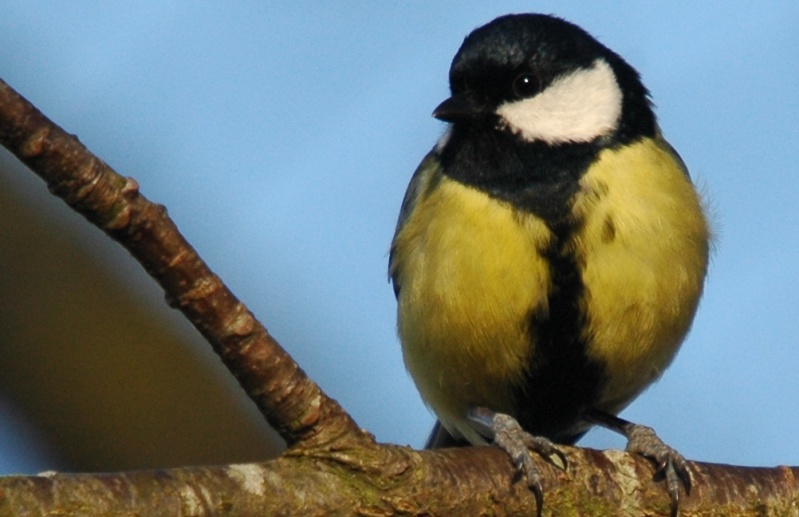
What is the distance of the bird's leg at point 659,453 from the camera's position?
2.63 metres

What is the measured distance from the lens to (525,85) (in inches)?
124

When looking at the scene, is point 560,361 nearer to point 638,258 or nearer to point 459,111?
point 638,258

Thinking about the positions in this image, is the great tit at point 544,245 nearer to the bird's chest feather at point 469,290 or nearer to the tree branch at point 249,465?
the bird's chest feather at point 469,290

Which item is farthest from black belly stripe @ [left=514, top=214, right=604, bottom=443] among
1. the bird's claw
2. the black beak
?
the black beak

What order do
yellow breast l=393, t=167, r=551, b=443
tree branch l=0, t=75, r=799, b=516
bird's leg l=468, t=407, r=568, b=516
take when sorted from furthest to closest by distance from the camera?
yellow breast l=393, t=167, r=551, b=443
bird's leg l=468, t=407, r=568, b=516
tree branch l=0, t=75, r=799, b=516

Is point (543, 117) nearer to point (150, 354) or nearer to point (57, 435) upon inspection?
point (150, 354)

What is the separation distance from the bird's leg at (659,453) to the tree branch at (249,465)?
16 centimetres

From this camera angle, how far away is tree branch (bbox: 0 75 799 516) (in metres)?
1.83

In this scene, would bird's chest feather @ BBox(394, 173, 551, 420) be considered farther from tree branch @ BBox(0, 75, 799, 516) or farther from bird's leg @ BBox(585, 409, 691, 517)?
tree branch @ BBox(0, 75, 799, 516)

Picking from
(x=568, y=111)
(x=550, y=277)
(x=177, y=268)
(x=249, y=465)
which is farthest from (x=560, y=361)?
A: (x=177, y=268)

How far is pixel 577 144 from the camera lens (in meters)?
3.07

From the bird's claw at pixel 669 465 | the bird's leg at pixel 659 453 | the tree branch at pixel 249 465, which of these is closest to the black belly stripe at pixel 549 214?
the bird's leg at pixel 659 453

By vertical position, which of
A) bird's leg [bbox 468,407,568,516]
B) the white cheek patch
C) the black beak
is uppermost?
the white cheek patch

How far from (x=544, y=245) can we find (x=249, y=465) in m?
1.10
